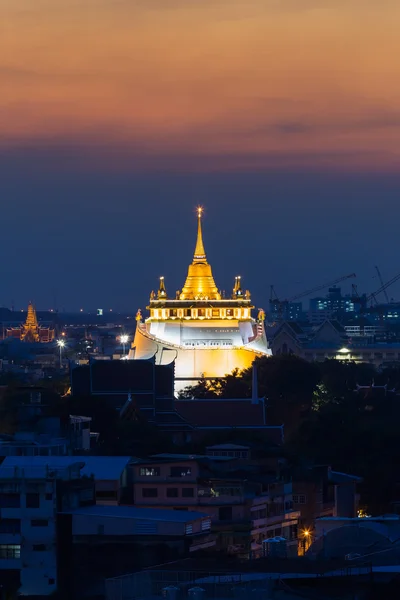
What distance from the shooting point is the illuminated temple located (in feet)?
500

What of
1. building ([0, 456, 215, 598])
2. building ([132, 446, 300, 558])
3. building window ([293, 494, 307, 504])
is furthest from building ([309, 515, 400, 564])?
building window ([293, 494, 307, 504])

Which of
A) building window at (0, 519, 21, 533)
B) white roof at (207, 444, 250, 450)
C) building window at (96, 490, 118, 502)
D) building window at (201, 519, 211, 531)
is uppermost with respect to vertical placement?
white roof at (207, 444, 250, 450)

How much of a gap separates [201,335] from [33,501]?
7867 cm

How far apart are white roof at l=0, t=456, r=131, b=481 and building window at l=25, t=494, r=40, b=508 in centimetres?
202

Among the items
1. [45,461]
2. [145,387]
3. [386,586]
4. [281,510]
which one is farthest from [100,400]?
[386,586]

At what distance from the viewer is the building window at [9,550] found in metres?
74.0

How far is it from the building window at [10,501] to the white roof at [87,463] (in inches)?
76.2

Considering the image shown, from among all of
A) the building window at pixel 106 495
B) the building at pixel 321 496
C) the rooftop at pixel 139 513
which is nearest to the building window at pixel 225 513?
the building window at pixel 106 495

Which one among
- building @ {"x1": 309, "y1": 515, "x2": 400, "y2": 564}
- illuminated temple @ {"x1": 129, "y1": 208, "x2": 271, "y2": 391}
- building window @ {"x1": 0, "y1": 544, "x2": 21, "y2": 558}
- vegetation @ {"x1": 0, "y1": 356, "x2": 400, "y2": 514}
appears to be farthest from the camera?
illuminated temple @ {"x1": 129, "y1": 208, "x2": 271, "y2": 391}

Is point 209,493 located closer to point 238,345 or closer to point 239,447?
point 239,447

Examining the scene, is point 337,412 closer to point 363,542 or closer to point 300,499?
point 300,499

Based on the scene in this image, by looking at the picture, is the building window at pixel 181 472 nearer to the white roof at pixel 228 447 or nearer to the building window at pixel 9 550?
the building window at pixel 9 550

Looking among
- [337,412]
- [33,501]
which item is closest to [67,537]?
[33,501]

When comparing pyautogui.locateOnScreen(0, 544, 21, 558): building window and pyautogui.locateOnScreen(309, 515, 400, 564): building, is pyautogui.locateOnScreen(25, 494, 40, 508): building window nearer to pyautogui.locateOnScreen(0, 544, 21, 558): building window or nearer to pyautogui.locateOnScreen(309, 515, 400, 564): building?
pyautogui.locateOnScreen(0, 544, 21, 558): building window
